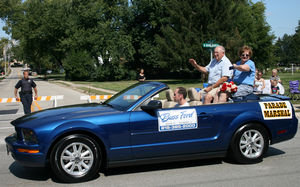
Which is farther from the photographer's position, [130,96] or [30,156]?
[130,96]

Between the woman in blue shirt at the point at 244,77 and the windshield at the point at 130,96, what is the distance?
1.38 meters

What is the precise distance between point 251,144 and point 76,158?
3048 mm

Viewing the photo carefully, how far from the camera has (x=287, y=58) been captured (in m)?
133

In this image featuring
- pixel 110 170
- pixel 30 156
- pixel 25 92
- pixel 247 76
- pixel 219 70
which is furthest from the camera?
pixel 25 92

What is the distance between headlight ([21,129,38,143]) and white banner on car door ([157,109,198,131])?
6.18 ft

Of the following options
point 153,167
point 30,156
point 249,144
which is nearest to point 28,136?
point 30,156

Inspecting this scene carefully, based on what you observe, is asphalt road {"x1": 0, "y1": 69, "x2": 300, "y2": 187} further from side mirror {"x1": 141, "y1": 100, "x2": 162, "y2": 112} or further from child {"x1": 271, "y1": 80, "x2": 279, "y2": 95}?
child {"x1": 271, "y1": 80, "x2": 279, "y2": 95}

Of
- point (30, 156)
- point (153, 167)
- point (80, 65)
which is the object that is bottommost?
point (153, 167)

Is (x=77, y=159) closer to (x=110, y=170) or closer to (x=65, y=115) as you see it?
(x=65, y=115)

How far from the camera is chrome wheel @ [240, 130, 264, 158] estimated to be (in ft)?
15.8

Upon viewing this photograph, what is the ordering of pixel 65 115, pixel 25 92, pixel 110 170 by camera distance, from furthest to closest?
pixel 25 92, pixel 110 170, pixel 65 115

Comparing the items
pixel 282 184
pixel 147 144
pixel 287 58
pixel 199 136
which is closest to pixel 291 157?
pixel 282 184

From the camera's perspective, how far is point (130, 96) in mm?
4848

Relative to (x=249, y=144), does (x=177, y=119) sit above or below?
above
